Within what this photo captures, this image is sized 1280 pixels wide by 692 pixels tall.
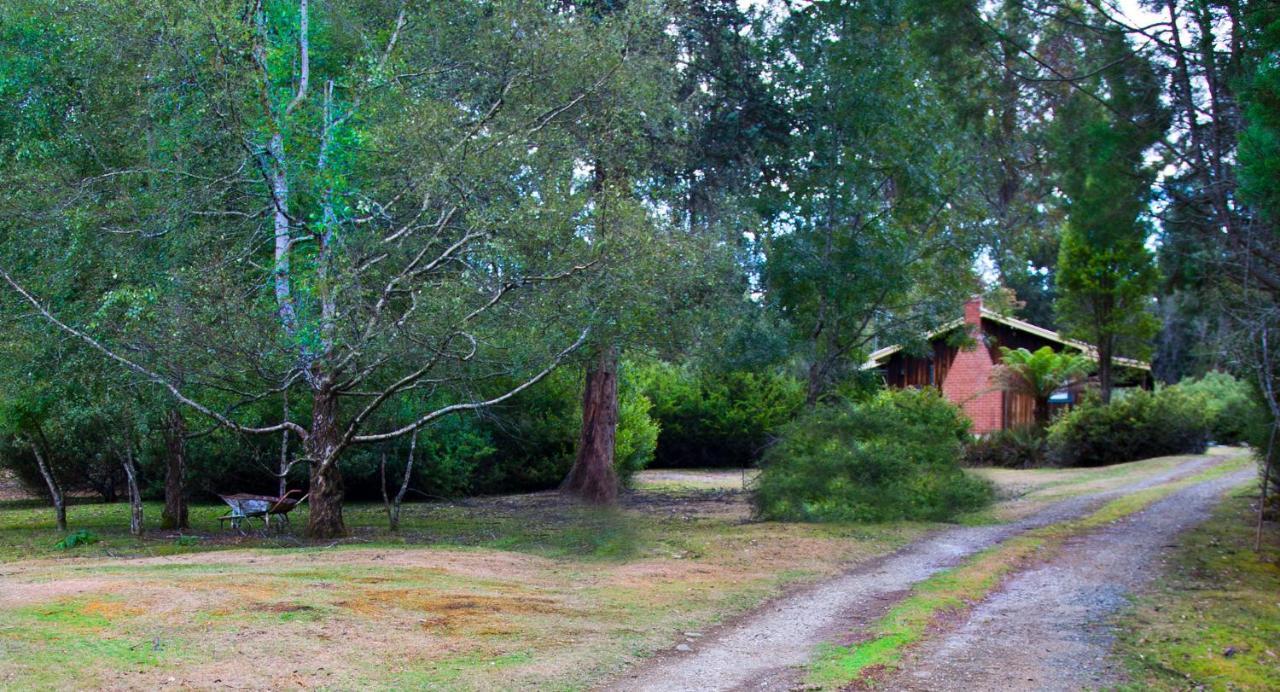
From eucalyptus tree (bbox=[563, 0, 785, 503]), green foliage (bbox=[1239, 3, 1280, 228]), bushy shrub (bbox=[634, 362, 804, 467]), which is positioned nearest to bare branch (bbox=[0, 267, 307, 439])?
eucalyptus tree (bbox=[563, 0, 785, 503])

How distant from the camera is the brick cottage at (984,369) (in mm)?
35438

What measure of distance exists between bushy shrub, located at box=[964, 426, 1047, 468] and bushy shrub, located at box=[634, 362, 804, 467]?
5.27m

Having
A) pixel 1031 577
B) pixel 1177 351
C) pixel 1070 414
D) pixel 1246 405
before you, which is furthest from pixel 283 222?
pixel 1177 351

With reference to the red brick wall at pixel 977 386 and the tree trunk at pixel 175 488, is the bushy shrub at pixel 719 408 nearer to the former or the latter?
the red brick wall at pixel 977 386

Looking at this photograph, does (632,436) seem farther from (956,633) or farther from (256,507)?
(956,633)

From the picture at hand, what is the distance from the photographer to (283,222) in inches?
589

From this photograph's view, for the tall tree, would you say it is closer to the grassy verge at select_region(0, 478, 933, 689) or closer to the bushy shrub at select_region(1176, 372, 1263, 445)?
the grassy verge at select_region(0, 478, 933, 689)

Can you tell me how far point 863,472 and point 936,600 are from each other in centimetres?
686

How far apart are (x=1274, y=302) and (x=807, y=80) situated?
27.4ft

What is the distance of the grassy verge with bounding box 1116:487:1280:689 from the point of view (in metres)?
8.38

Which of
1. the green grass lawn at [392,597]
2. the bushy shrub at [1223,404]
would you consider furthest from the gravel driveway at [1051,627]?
the bushy shrub at [1223,404]

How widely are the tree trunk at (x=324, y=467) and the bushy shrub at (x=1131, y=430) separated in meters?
21.3

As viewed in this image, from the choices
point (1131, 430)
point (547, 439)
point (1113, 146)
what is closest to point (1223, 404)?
point (1131, 430)

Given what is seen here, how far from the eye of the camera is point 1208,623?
398 inches
